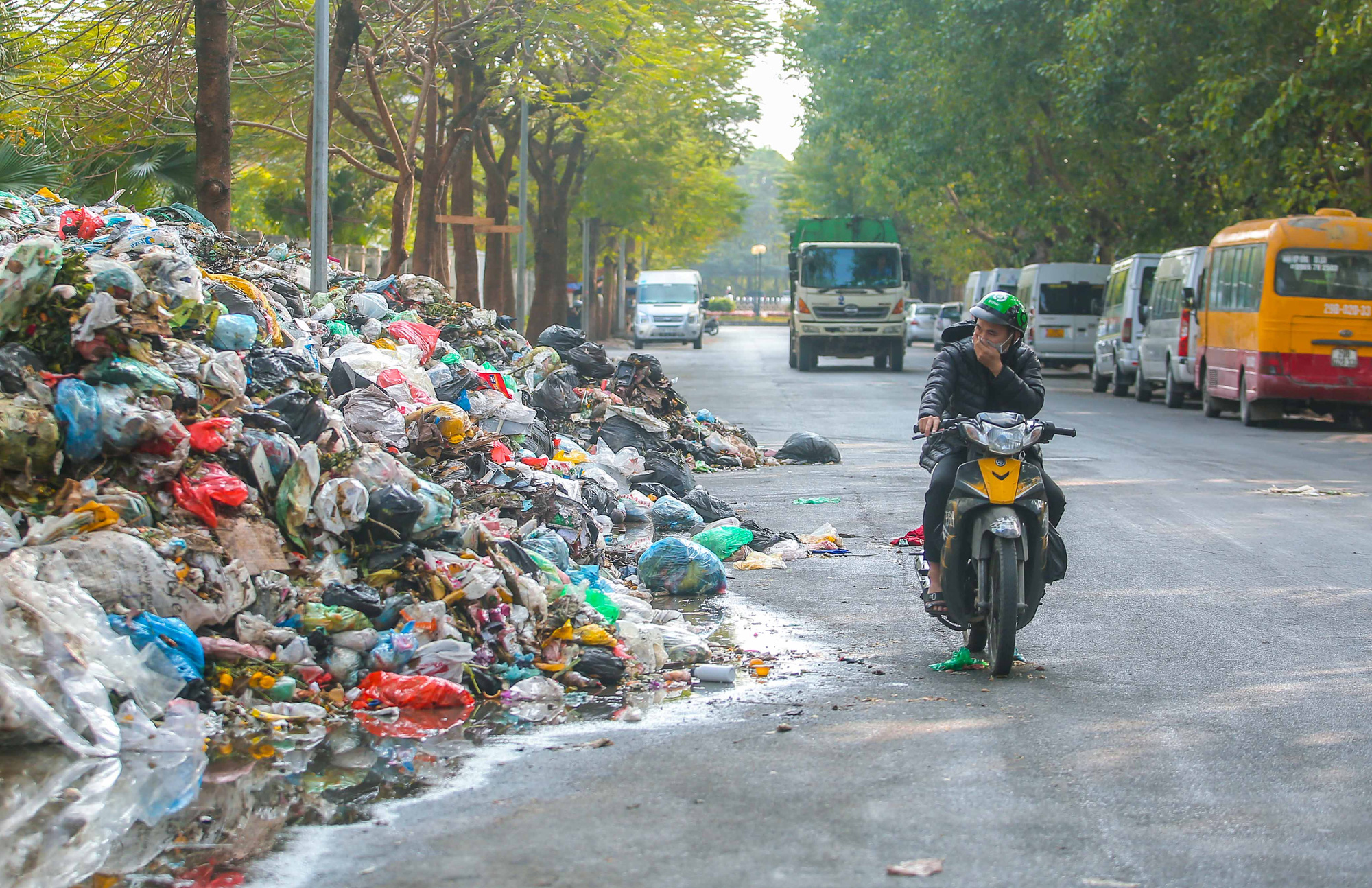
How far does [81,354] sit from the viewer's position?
7.08m

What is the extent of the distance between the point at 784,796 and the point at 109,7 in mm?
15881

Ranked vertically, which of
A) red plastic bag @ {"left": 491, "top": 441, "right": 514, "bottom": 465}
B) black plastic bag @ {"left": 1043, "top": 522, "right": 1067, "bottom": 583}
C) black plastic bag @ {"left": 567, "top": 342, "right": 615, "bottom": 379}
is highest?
black plastic bag @ {"left": 567, "top": 342, "right": 615, "bottom": 379}

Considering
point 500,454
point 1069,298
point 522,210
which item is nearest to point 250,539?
point 500,454

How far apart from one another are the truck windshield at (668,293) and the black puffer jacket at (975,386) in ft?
154

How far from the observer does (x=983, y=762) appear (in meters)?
4.98

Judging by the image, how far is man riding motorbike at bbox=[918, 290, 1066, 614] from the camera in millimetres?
6500

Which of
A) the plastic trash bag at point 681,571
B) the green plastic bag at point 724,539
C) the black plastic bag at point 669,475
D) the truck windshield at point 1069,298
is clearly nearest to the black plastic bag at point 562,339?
the black plastic bag at point 669,475

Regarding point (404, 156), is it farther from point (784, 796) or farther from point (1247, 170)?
point (784, 796)

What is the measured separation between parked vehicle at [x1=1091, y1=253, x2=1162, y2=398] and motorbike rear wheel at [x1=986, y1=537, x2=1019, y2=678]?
23730 millimetres

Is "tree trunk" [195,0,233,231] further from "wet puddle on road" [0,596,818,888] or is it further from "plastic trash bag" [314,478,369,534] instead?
"wet puddle on road" [0,596,818,888]

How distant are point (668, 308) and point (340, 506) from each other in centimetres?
4626

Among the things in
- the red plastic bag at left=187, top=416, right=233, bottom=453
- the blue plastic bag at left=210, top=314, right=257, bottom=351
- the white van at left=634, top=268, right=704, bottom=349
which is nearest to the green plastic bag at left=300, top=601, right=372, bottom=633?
the red plastic bag at left=187, top=416, right=233, bottom=453

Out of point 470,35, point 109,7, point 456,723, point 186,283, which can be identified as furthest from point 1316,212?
point 456,723

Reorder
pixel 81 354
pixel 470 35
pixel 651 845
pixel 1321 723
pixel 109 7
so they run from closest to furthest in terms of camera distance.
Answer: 1. pixel 651 845
2. pixel 1321 723
3. pixel 81 354
4. pixel 109 7
5. pixel 470 35
